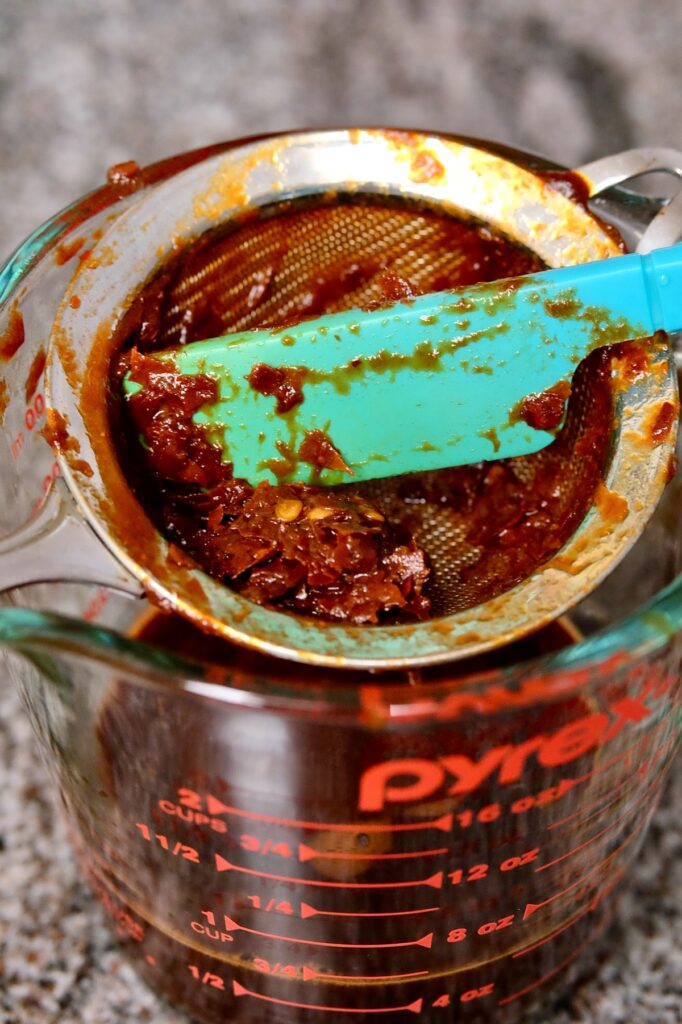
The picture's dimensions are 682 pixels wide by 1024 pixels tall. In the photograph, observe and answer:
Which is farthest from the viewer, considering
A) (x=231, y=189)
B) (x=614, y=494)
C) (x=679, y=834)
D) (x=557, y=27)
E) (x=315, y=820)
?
(x=557, y=27)

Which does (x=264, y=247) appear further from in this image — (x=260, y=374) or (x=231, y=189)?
(x=260, y=374)

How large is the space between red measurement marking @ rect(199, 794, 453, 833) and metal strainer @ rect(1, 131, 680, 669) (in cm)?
11

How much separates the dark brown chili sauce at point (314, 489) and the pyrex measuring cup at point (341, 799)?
0.27 feet

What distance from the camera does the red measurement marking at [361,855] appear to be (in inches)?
32.7

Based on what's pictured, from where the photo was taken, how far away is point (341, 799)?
79 cm

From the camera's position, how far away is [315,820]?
81cm

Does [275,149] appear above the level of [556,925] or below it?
above

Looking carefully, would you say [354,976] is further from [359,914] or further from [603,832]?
[603,832]

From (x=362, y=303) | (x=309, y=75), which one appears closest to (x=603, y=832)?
(x=362, y=303)

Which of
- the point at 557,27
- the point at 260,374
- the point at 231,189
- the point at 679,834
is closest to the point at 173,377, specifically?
the point at 260,374

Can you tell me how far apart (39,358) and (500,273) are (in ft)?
1.50

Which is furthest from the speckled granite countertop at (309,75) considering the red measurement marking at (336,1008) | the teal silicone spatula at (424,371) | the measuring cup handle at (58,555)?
the red measurement marking at (336,1008)

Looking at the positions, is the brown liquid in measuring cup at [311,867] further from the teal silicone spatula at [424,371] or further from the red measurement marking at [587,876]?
the teal silicone spatula at [424,371]

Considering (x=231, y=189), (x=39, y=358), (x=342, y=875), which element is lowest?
(x=342, y=875)
